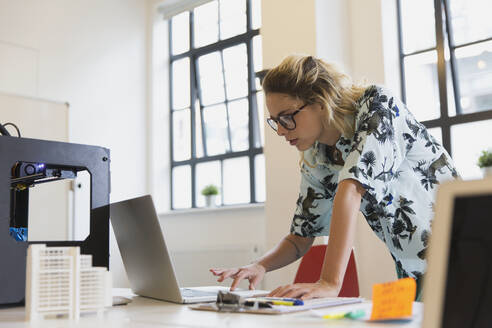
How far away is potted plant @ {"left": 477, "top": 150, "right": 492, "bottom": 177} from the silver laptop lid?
2.27m

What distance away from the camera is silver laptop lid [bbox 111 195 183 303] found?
1315 millimetres

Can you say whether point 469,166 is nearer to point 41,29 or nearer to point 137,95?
point 137,95

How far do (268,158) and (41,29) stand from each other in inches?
90.4

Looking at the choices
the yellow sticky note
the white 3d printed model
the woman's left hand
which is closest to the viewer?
the yellow sticky note


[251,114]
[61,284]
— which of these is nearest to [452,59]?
[251,114]

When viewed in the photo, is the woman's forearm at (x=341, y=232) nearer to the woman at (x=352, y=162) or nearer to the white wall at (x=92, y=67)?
the woman at (x=352, y=162)

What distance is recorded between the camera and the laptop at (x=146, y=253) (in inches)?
51.7

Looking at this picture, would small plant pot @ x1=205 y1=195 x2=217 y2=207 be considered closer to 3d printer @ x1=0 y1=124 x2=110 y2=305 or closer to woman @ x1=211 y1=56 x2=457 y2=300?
woman @ x1=211 y1=56 x2=457 y2=300

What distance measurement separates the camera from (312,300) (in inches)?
45.2

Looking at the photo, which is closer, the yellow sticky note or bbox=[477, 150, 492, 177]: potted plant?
the yellow sticky note

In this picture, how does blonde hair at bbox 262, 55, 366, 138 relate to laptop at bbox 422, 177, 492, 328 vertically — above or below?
above

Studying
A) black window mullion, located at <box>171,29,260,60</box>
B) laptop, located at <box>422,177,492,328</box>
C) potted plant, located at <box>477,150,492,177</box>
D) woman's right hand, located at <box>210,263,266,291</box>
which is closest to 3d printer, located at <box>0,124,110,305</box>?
woman's right hand, located at <box>210,263,266,291</box>

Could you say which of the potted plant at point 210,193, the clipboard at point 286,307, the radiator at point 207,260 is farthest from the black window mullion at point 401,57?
the clipboard at point 286,307

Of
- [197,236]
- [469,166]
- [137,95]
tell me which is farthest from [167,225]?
[469,166]
